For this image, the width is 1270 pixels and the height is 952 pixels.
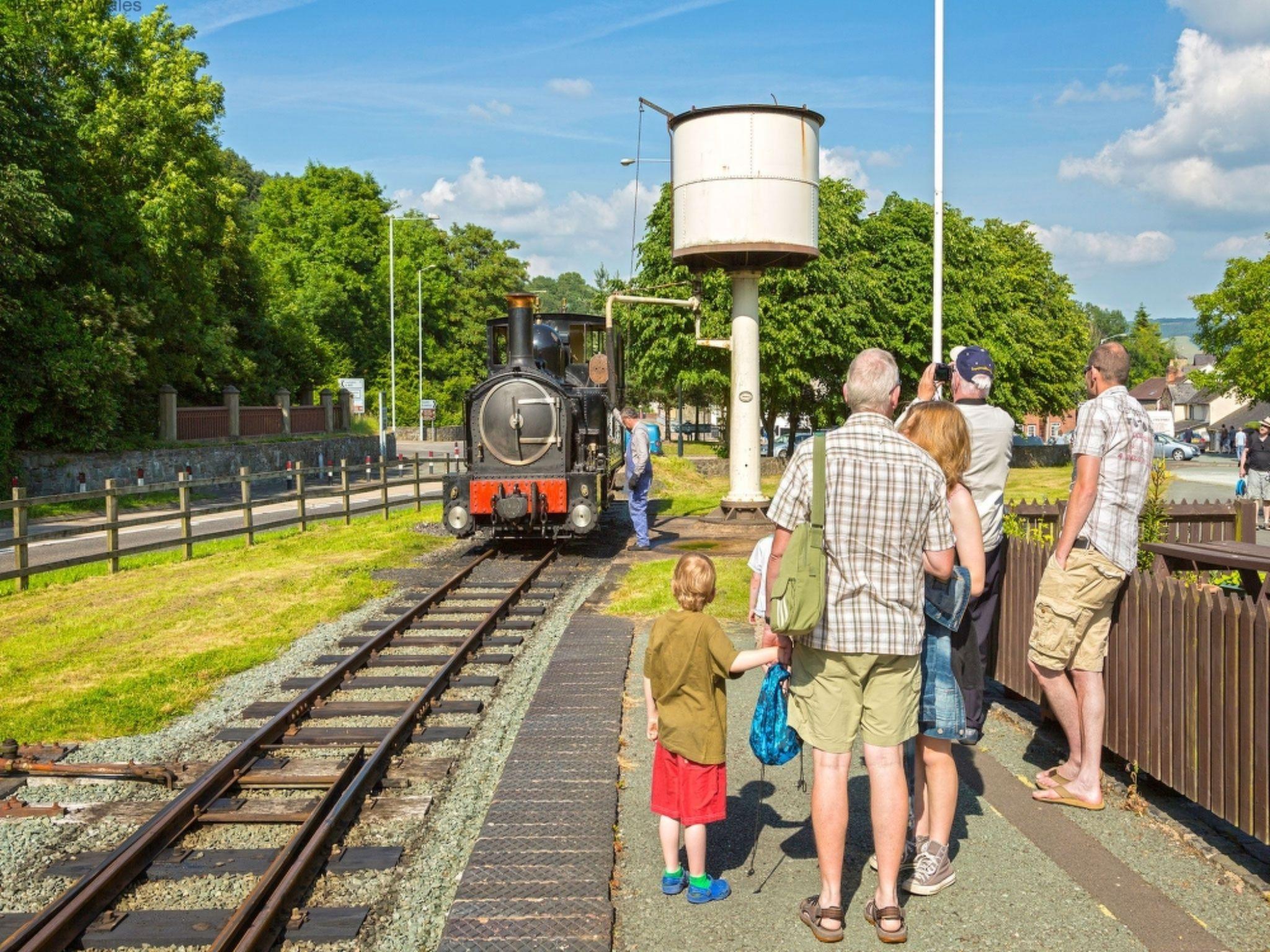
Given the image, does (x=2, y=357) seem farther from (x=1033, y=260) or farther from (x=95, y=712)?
(x=1033, y=260)

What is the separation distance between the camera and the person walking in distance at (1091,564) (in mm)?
5141

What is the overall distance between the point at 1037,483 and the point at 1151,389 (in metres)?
83.1

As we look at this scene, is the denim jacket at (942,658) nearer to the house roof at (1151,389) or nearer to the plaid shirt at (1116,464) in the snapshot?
the plaid shirt at (1116,464)

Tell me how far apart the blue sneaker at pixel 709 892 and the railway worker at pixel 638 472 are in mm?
9927

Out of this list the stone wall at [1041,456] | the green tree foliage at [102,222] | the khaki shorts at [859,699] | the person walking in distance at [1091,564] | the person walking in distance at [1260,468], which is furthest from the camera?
the stone wall at [1041,456]

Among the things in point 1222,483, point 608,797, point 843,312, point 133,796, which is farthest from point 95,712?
point 1222,483

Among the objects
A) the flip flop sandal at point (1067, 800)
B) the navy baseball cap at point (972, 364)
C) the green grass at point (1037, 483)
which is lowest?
the flip flop sandal at point (1067, 800)

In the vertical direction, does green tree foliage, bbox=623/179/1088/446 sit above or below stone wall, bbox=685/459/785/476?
above

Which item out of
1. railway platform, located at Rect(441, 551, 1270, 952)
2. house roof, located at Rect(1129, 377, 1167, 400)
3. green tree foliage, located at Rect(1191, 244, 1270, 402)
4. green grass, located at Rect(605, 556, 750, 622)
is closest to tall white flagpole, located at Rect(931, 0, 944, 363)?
green grass, located at Rect(605, 556, 750, 622)

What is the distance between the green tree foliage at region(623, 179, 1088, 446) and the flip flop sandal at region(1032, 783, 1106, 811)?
20544 millimetres

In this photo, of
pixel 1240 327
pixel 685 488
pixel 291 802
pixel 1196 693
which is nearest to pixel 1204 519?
pixel 1196 693

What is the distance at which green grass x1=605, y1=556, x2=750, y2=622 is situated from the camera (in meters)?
10.6

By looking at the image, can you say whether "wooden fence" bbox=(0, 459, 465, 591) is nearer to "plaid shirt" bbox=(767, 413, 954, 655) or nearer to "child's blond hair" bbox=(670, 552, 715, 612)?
"child's blond hair" bbox=(670, 552, 715, 612)

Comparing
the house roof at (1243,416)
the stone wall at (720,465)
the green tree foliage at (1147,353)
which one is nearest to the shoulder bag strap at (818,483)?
the stone wall at (720,465)
